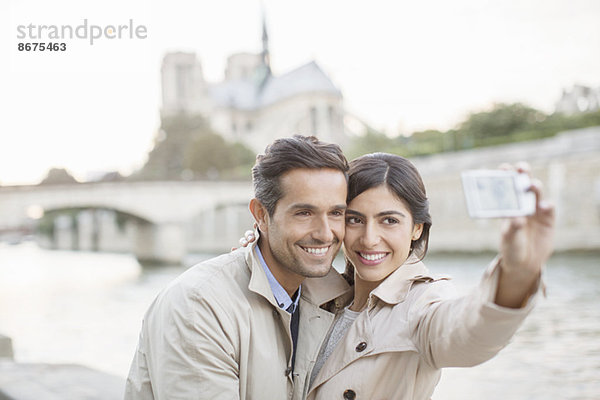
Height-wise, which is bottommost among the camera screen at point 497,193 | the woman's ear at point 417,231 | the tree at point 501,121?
the woman's ear at point 417,231

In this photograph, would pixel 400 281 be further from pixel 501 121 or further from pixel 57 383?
pixel 501 121

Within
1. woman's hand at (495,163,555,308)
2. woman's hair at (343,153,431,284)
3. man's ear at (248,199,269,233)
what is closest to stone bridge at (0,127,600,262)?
woman's hair at (343,153,431,284)

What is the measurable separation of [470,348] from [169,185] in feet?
85.0

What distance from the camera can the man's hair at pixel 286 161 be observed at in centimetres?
184

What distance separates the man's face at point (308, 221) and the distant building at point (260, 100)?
151 feet

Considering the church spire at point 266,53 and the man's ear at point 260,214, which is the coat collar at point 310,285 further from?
the church spire at point 266,53

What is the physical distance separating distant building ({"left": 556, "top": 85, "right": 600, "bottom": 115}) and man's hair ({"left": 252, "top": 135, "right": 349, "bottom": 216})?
28356 millimetres

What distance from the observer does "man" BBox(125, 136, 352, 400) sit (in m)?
1.65

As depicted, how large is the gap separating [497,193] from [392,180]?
797mm

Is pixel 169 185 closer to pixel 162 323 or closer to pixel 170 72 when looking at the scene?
pixel 162 323

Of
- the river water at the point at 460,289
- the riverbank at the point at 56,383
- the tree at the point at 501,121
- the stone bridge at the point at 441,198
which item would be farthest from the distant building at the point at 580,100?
the riverbank at the point at 56,383

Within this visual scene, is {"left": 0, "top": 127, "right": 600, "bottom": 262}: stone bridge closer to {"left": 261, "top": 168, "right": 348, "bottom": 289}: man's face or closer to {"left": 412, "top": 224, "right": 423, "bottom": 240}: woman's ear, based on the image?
{"left": 412, "top": 224, "right": 423, "bottom": 240}: woman's ear

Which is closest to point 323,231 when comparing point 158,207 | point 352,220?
point 352,220

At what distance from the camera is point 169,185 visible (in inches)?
1048
